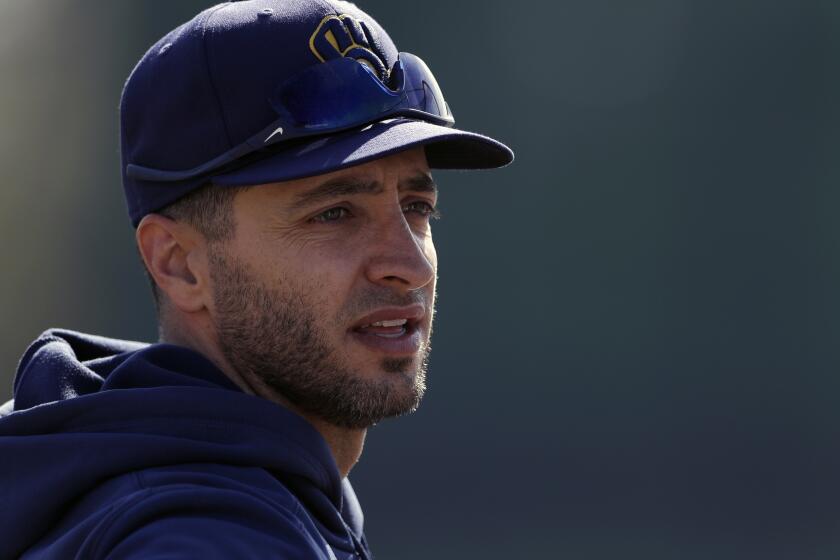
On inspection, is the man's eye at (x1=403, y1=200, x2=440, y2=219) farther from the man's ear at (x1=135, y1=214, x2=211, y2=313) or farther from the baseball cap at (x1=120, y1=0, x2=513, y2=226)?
the man's ear at (x1=135, y1=214, x2=211, y2=313)

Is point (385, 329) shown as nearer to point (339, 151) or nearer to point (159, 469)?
point (339, 151)

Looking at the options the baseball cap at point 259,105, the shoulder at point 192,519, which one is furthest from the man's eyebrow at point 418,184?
the shoulder at point 192,519

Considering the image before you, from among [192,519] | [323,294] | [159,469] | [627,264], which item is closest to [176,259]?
[323,294]

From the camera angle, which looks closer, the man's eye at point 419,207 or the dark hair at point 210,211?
the dark hair at point 210,211

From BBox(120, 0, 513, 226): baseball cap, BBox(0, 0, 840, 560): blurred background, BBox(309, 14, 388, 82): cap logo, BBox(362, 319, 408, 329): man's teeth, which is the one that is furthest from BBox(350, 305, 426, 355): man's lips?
BBox(0, 0, 840, 560): blurred background

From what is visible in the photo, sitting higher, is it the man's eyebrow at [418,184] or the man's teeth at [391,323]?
the man's eyebrow at [418,184]

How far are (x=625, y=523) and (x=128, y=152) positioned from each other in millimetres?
6196

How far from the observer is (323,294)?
1831mm

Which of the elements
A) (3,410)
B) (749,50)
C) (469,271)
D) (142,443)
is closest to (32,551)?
(142,443)

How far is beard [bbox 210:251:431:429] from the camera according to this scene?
1.82 meters

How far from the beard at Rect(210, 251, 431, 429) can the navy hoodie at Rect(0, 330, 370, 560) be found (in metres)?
0.10

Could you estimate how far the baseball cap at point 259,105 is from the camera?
1780mm

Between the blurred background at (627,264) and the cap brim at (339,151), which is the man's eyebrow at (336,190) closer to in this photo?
→ the cap brim at (339,151)

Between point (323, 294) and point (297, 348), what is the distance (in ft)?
0.28
